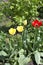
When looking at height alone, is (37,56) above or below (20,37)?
below

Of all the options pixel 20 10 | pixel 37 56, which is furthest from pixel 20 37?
pixel 20 10

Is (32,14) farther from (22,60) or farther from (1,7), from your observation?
(22,60)

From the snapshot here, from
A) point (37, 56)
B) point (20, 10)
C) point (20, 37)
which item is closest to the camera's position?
point (37, 56)

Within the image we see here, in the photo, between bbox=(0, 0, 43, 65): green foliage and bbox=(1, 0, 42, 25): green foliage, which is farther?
bbox=(1, 0, 42, 25): green foliage

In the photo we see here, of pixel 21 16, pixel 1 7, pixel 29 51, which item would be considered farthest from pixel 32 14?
pixel 29 51

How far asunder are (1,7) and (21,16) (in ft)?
1.33

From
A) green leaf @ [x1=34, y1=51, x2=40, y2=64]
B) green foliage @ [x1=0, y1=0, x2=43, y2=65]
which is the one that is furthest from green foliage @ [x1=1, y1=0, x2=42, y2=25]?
green leaf @ [x1=34, y1=51, x2=40, y2=64]

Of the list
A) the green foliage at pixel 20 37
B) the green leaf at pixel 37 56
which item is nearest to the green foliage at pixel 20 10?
the green foliage at pixel 20 37

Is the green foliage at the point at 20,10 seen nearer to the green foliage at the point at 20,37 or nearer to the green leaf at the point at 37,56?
the green foliage at the point at 20,37

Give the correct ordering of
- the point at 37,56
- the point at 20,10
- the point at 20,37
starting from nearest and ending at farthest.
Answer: the point at 37,56
the point at 20,37
the point at 20,10

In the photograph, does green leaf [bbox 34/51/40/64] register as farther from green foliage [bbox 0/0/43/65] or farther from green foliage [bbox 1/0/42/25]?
green foliage [bbox 1/0/42/25]

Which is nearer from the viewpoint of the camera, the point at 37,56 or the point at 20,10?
the point at 37,56

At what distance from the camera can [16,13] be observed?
4.49m

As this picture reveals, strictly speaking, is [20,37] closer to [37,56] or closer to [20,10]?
[37,56]
